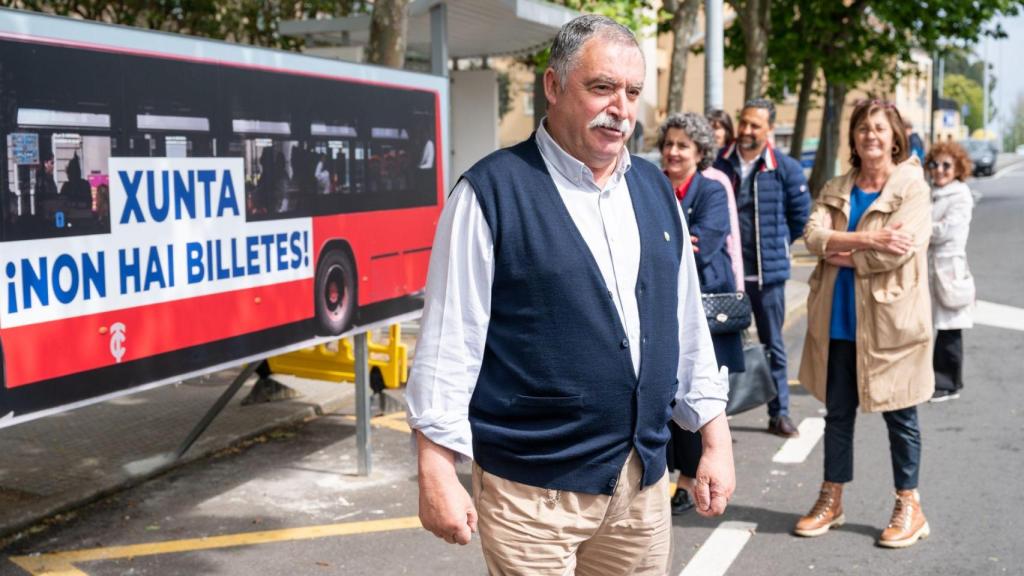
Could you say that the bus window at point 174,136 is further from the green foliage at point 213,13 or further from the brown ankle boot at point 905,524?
the green foliage at point 213,13

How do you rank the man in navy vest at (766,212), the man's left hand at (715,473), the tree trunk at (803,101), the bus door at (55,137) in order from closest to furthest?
the man's left hand at (715,473), the bus door at (55,137), the man in navy vest at (766,212), the tree trunk at (803,101)

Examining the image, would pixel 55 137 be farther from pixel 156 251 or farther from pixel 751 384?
pixel 751 384

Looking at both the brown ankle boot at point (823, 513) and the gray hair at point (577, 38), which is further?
the brown ankle boot at point (823, 513)

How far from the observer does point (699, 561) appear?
515 cm

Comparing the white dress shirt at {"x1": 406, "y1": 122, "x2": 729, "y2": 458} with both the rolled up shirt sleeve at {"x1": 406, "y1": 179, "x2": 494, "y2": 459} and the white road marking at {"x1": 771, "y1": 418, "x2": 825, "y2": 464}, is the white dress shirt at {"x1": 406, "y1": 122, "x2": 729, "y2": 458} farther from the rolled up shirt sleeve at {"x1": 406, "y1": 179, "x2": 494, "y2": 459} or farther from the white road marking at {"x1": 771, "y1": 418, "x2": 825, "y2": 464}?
the white road marking at {"x1": 771, "y1": 418, "x2": 825, "y2": 464}

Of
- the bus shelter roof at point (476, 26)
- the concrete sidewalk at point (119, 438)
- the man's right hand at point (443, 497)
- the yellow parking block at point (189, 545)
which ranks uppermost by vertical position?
the bus shelter roof at point (476, 26)

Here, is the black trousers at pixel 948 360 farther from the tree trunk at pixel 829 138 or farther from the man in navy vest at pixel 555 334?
the tree trunk at pixel 829 138

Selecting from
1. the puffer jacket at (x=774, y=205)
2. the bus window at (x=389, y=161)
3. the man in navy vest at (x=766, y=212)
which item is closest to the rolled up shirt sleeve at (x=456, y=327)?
the bus window at (x=389, y=161)

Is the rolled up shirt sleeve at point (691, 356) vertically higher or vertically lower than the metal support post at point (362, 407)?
higher

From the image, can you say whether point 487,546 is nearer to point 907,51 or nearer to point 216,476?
point 216,476

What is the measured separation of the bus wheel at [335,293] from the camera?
6.10 metres

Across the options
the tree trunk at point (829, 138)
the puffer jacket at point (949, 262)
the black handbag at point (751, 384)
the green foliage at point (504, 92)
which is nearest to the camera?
the black handbag at point (751, 384)

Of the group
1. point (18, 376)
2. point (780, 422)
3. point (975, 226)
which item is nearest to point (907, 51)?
point (975, 226)

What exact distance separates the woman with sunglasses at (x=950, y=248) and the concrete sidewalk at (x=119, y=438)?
365cm
